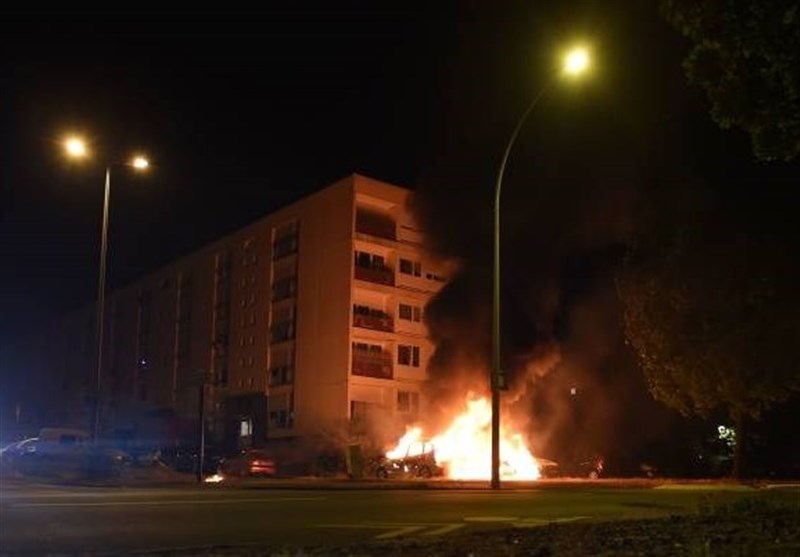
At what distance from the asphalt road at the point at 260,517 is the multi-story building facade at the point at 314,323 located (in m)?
32.4

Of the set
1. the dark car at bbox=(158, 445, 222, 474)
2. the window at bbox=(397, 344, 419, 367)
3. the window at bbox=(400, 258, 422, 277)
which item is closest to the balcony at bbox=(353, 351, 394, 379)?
the window at bbox=(397, 344, 419, 367)

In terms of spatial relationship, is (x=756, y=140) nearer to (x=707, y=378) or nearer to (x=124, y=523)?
(x=124, y=523)

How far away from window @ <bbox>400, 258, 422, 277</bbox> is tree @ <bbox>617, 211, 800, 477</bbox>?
29.0 meters

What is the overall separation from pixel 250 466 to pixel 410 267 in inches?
876

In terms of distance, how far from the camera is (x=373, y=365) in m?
58.2

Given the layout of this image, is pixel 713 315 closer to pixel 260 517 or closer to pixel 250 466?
pixel 260 517

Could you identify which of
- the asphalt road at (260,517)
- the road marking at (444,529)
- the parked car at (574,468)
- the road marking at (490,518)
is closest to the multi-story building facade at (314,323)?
the parked car at (574,468)

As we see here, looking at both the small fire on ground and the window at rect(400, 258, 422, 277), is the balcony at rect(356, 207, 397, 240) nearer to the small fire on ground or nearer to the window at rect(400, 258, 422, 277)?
the window at rect(400, 258, 422, 277)

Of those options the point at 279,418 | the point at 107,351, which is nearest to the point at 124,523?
the point at 279,418

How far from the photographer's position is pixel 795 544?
771 cm

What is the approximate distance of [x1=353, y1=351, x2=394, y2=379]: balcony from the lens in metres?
57.3

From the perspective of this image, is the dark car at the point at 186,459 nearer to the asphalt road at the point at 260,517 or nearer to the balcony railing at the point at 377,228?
the balcony railing at the point at 377,228

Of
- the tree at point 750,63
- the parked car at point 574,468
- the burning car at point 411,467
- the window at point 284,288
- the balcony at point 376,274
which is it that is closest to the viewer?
the tree at point 750,63

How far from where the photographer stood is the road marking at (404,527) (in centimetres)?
1098
